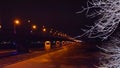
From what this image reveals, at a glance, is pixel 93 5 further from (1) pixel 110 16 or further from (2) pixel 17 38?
(2) pixel 17 38

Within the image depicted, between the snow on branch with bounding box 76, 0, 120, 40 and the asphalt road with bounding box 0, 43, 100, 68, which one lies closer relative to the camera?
the snow on branch with bounding box 76, 0, 120, 40

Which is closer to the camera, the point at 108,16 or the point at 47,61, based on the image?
the point at 108,16

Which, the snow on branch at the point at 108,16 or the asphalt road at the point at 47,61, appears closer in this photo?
the snow on branch at the point at 108,16

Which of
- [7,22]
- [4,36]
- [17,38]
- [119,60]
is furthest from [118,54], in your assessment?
[7,22]

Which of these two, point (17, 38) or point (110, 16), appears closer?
point (110, 16)

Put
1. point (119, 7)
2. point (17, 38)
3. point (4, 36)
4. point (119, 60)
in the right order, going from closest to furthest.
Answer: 1. point (119, 7)
2. point (119, 60)
3. point (17, 38)
4. point (4, 36)

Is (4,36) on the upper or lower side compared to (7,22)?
lower

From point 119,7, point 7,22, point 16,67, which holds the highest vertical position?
point 7,22

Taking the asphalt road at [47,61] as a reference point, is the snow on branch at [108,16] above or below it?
above

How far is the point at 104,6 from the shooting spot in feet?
14.5

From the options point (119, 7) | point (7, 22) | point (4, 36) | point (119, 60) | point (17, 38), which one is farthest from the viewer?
point (7, 22)

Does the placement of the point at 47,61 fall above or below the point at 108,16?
below

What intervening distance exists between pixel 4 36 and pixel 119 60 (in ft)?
162

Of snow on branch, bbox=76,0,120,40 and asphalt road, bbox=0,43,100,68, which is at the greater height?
snow on branch, bbox=76,0,120,40
